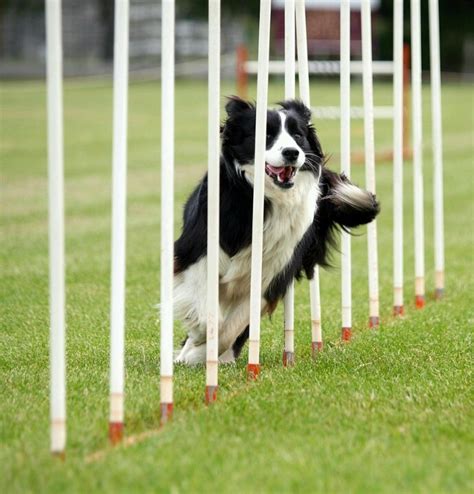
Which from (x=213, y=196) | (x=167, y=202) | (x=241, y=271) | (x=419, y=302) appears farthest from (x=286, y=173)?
(x=419, y=302)

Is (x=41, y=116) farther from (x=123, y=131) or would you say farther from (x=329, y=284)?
(x=123, y=131)

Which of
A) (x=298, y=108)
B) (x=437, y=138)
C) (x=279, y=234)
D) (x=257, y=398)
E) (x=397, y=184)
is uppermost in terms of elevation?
(x=298, y=108)

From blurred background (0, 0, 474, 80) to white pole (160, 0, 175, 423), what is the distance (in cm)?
3857

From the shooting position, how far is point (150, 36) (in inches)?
2152

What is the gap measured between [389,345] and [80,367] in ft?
6.50

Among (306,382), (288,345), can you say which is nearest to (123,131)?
(306,382)

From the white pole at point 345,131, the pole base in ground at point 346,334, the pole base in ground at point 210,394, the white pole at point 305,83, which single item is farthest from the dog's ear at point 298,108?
the pole base in ground at point 210,394

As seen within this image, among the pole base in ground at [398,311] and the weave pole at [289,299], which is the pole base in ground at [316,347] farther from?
the pole base in ground at [398,311]

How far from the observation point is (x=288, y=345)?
6.91m

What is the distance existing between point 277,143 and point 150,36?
161 feet

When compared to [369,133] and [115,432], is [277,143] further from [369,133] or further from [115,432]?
[115,432]

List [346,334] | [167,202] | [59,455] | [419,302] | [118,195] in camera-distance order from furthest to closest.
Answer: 1. [419,302]
2. [346,334]
3. [167,202]
4. [118,195]
5. [59,455]

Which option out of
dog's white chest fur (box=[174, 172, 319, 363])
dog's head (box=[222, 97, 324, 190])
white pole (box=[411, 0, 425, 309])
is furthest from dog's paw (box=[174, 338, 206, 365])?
white pole (box=[411, 0, 425, 309])

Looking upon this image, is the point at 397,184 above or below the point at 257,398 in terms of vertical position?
above
